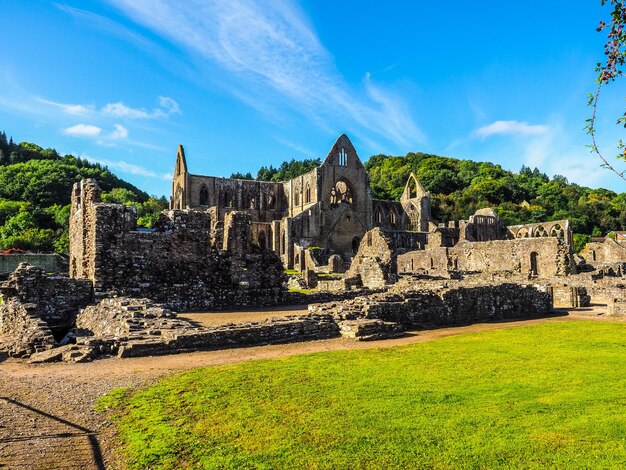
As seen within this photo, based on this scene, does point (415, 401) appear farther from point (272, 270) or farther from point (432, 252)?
point (432, 252)

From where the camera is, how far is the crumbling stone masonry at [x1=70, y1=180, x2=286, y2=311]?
18.0 meters

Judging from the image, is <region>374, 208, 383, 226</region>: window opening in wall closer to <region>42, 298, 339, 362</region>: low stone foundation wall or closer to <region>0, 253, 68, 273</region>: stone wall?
<region>0, 253, 68, 273</region>: stone wall

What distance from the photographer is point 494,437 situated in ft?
19.0

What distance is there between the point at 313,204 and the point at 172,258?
48038 mm

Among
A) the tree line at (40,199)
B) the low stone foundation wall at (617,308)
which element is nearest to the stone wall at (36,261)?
the tree line at (40,199)

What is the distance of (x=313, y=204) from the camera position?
6662cm

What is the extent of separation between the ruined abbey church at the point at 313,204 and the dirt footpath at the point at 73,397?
Answer: 46144 mm

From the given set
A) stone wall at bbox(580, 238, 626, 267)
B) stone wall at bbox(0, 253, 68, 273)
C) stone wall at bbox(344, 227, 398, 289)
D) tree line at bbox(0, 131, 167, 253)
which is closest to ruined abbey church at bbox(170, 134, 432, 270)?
tree line at bbox(0, 131, 167, 253)

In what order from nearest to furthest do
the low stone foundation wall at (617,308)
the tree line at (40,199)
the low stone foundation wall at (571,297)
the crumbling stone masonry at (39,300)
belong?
1. the crumbling stone masonry at (39,300)
2. the low stone foundation wall at (617,308)
3. the low stone foundation wall at (571,297)
4. the tree line at (40,199)

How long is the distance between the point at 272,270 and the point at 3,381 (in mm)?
13256

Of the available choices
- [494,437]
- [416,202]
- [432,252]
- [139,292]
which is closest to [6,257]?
[139,292]

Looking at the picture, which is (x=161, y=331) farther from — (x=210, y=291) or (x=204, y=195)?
(x=204, y=195)

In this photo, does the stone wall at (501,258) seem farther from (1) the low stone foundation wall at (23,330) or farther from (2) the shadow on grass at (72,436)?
(2) the shadow on grass at (72,436)

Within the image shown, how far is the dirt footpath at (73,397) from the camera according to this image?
18.2 ft
